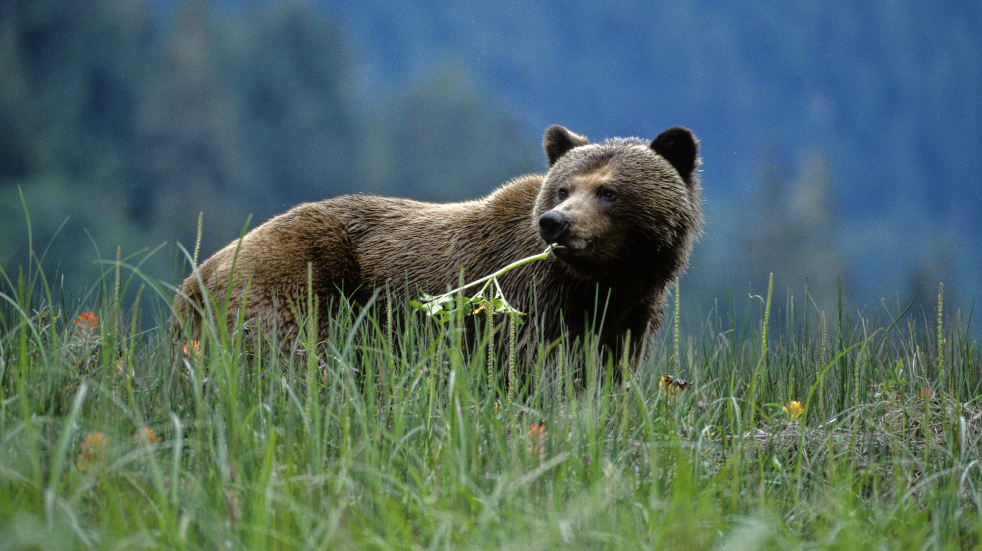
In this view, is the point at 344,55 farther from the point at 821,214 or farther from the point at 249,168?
the point at 821,214

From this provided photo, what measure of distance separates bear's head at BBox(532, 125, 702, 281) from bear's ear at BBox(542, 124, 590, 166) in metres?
0.22

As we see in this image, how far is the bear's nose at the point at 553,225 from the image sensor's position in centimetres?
448

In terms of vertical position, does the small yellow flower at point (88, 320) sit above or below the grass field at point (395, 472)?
above

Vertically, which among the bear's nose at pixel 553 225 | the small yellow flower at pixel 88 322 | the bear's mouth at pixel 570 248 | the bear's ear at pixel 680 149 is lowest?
the small yellow flower at pixel 88 322

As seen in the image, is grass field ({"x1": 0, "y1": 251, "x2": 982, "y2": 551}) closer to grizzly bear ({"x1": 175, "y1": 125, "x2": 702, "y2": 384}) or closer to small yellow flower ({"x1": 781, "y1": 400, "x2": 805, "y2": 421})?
small yellow flower ({"x1": 781, "y1": 400, "x2": 805, "y2": 421})

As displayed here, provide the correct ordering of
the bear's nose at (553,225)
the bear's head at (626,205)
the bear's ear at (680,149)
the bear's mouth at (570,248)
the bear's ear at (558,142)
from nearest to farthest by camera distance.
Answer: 1. the bear's nose at (553,225)
2. the bear's mouth at (570,248)
3. the bear's head at (626,205)
4. the bear's ear at (680,149)
5. the bear's ear at (558,142)

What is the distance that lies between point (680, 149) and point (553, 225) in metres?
1.44

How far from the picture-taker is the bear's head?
4762 millimetres

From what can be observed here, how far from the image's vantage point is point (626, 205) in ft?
16.4

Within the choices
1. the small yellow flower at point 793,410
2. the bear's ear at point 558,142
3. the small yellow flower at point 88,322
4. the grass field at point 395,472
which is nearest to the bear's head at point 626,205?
the bear's ear at point 558,142

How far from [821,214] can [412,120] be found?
2655cm

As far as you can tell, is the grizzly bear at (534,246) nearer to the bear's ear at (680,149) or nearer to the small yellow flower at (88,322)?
the bear's ear at (680,149)

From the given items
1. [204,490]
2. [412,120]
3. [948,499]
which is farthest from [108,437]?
[412,120]

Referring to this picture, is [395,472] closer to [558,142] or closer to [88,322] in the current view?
[88,322]
